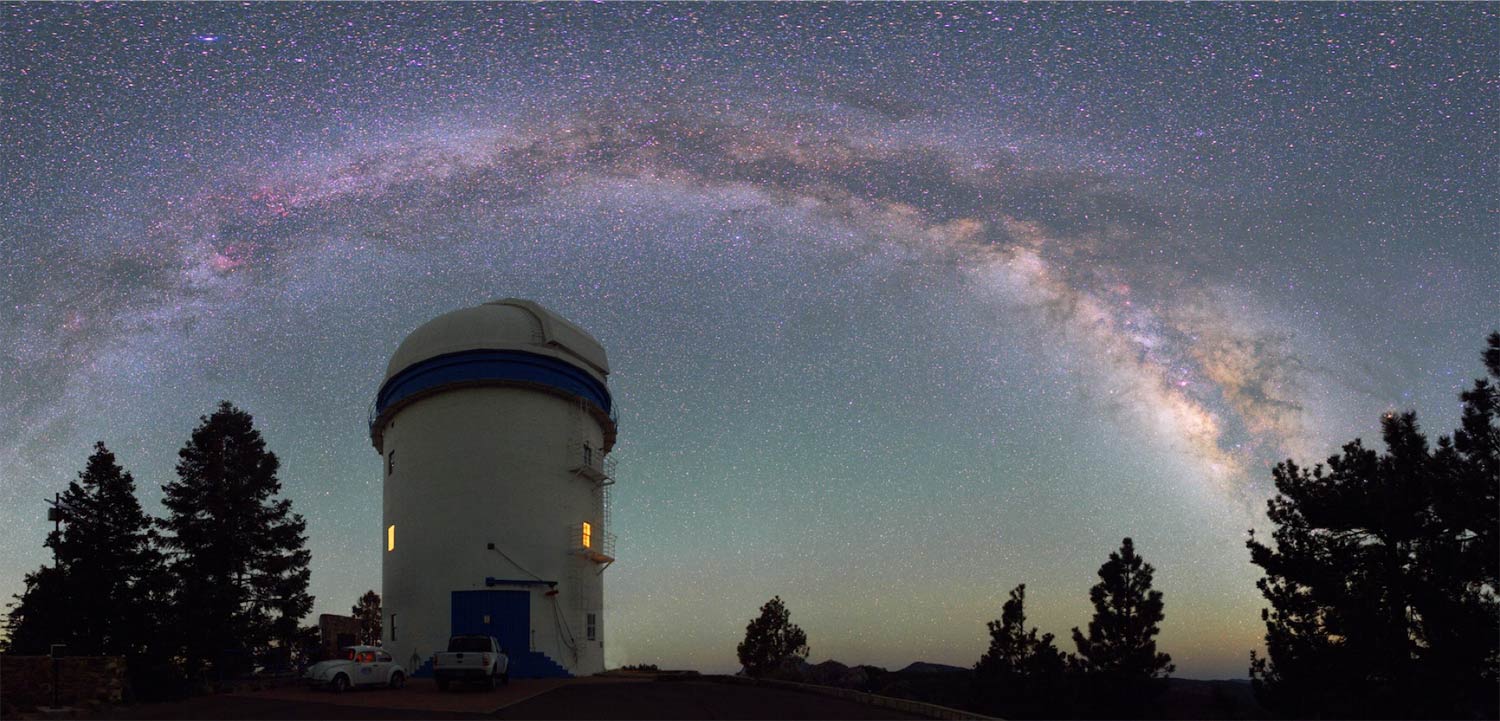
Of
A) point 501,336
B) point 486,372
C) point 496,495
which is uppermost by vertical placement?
point 501,336

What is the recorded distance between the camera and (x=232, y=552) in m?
37.0

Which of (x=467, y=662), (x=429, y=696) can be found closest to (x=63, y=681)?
(x=429, y=696)

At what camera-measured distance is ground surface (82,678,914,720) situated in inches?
828

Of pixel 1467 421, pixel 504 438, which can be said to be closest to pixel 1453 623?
pixel 1467 421

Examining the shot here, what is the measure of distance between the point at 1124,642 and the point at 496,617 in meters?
22.9

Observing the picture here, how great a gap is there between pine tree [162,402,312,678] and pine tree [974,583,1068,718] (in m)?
29.0

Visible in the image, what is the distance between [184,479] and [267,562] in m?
4.73

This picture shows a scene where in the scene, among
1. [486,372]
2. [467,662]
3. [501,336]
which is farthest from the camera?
[501,336]

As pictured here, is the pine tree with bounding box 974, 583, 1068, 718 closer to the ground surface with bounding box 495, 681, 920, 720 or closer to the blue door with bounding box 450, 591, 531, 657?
the ground surface with bounding box 495, 681, 920, 720

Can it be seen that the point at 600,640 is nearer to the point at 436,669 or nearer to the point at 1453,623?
the point at 436,669

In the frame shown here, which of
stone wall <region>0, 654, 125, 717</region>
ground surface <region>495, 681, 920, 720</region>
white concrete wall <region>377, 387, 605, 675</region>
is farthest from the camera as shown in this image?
white concrete wall <region>377, 387, 605, 675</region>

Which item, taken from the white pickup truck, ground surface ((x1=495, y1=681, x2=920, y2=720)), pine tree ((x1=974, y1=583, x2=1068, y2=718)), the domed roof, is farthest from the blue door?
pine tree ((x1=974, y1=583, x2=1068, y2=718))

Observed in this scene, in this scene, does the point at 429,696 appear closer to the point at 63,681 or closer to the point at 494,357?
the point at 63,681

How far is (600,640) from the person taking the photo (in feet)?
116
